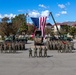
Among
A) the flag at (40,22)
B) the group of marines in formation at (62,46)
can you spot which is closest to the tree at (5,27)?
the flag at (40,22)

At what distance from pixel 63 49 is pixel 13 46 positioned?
6.04 meters

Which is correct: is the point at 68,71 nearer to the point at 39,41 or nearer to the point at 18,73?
the point at 18,73

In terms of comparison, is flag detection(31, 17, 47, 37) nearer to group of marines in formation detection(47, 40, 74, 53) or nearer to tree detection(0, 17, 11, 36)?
group of marines in formation detection(47, 40, 74, 53)

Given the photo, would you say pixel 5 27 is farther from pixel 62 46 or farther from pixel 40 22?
pixel 62 46

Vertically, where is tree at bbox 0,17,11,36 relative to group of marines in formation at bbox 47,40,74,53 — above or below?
above

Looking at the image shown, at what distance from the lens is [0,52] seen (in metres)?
32.8

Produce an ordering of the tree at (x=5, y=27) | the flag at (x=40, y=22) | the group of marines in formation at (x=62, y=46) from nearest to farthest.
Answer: the group of marines in formation at (x=62, y=46), the flag at (x=40, y=22), the tree at (x=5, y=27)

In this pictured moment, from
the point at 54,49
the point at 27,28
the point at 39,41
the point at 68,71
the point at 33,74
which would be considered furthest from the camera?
the point at 27,28

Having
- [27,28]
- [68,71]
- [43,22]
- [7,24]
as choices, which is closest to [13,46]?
[43,22]

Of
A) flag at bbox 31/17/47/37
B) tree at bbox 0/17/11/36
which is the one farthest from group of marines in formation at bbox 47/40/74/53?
tree at bbox 0/17/11/36

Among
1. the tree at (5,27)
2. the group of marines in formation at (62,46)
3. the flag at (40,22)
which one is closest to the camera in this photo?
the group of marines in formation at (62,46)

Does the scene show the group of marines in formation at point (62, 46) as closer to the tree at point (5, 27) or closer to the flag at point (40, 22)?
the flag at point (40, 22)

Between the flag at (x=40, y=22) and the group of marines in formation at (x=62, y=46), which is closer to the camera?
the group of marines in formation at (x=62, y=46)

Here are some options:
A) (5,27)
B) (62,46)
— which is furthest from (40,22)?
(5,27)
